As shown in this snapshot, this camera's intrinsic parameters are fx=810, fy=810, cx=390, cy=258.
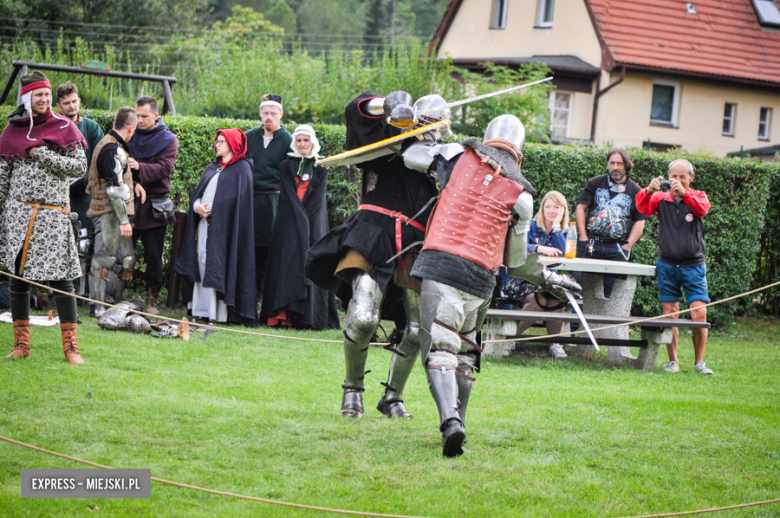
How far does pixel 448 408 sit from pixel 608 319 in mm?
3298

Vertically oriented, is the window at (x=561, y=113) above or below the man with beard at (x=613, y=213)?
above

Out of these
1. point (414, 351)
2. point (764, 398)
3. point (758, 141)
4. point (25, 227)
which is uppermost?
point (758, 141)

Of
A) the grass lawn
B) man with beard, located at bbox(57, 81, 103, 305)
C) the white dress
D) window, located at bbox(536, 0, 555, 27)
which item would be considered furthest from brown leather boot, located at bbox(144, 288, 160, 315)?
window, located at bbox(536, 0, 555, 27)

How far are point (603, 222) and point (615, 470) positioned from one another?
4072 millimetres

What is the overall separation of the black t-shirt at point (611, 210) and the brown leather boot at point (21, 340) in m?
4.88

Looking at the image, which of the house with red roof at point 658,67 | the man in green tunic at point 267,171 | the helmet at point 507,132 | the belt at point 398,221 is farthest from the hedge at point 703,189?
the house with red roof at point 658,67

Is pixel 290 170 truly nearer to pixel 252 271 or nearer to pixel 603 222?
pixel 252 271

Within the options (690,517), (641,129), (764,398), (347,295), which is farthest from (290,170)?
(641,129)

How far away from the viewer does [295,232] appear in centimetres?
752

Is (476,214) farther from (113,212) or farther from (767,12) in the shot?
(767,12)

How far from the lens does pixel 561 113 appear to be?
72.3ft

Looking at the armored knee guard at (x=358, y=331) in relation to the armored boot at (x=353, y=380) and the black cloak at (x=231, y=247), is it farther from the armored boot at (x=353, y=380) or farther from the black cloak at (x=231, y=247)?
the black cloak at (x=231, y=247)

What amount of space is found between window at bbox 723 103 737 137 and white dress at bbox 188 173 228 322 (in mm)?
18947

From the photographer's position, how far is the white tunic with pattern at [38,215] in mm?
5227
